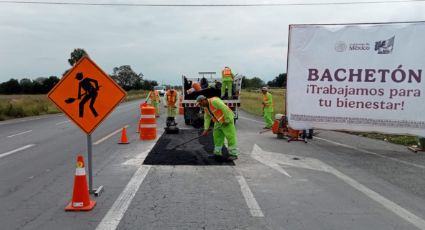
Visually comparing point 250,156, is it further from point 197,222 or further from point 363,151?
point 197,222

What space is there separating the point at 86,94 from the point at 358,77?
8.13 m

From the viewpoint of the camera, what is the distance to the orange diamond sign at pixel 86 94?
6.24m

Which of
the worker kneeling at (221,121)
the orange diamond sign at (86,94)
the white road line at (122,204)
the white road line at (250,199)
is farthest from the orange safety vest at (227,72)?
the orange diamond sign at (86,94)

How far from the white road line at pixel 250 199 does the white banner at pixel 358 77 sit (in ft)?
17.8

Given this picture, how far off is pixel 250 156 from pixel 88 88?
4.82 metres

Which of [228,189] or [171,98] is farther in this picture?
[171,98]

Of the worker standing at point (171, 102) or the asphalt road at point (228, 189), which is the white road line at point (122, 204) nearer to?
the asphalt road at point (228, 189)

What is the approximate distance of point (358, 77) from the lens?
11.7m

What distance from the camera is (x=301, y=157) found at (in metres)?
9.95

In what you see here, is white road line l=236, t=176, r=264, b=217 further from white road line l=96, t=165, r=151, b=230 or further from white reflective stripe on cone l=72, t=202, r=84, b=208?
white reflective stripe on cone l=72, t=202, r=84, b=208

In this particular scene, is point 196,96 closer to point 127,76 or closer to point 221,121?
point 221,121

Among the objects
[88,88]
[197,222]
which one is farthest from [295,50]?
[197,222]

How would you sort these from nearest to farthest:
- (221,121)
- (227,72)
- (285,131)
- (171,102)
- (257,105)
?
(221,121) < (285,131) < (171,102) < (227,72) < (257,105)

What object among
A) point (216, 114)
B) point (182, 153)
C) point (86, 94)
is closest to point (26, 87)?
point (182, 153)
